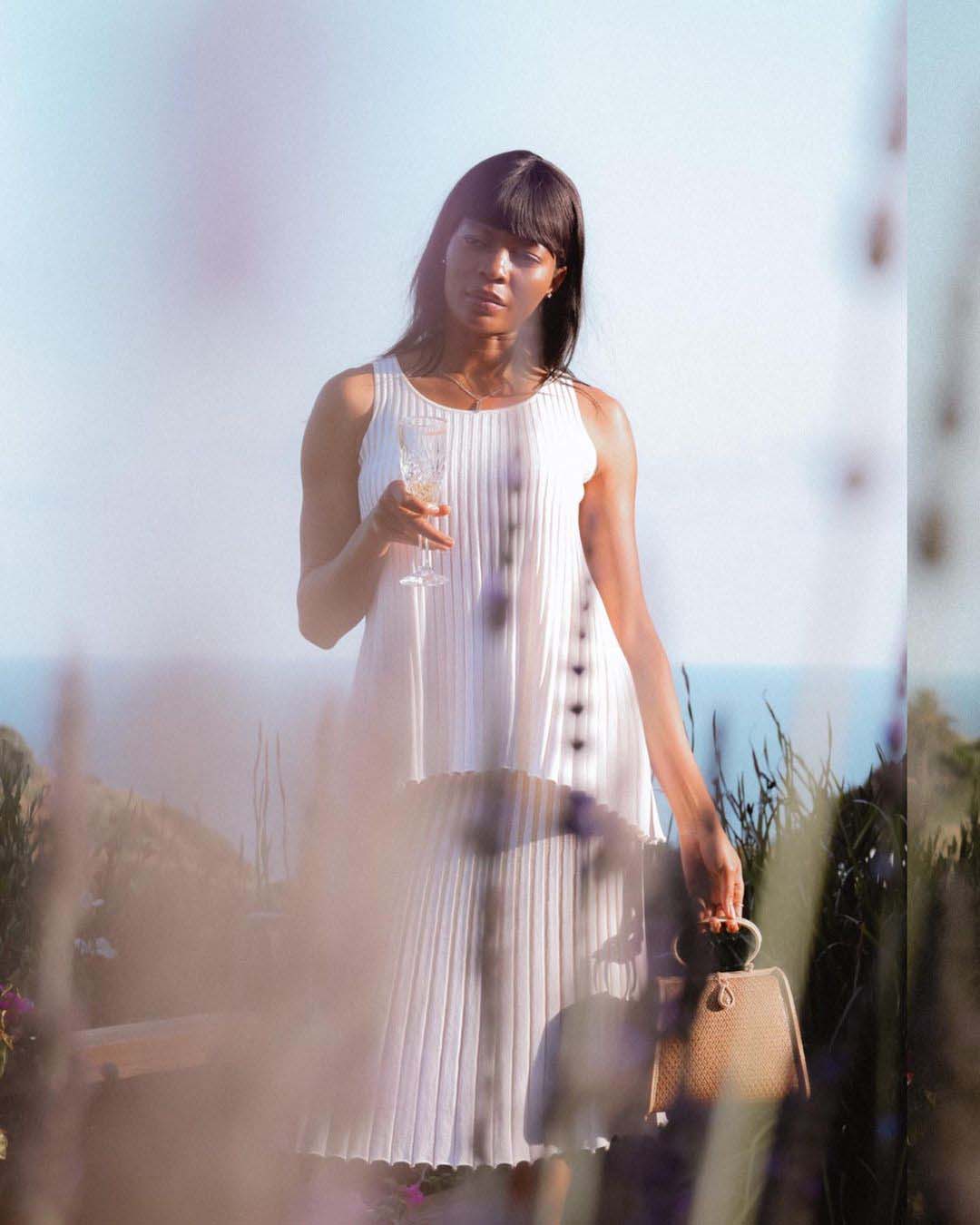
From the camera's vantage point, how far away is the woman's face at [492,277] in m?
1.19

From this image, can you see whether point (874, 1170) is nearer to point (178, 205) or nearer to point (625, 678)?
point (625, 678)

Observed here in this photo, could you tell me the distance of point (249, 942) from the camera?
1134 mm

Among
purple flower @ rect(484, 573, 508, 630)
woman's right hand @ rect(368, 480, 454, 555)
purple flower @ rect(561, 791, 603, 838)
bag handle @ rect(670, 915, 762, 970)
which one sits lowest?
bag handle @ rect(670, 915, 762, 970)

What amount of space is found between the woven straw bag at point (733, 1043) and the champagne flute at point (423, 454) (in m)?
0.53

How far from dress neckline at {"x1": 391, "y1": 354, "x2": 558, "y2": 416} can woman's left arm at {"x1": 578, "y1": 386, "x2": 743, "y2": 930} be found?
0.06 metres

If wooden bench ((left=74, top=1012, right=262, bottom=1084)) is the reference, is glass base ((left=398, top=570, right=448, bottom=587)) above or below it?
above

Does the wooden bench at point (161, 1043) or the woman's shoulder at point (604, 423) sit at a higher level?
the woman's shoulder at point (604, 423)

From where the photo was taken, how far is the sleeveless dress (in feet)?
3.70

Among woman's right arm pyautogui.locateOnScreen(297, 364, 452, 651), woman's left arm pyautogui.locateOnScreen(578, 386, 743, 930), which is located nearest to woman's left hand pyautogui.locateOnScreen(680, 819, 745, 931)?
woman's left arm pyautogui.locateOnScreen(578, 386, 743, 930)

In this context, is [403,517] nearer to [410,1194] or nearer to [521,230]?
[521,230]

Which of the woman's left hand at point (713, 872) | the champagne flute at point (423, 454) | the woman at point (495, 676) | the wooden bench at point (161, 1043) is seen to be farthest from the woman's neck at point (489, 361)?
the wooden bench at point (161, 1043)

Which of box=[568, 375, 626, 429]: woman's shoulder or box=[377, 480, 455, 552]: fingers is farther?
box=[568, 375, 626, 429]: woman's shoulder

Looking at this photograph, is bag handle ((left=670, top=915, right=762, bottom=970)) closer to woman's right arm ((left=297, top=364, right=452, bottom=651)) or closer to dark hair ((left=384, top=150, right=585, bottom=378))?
woman's right arm ((left=297, top=364, right=452, bottom=651))

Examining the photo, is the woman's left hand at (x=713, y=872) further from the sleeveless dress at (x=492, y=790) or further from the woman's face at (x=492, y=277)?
the woman's face at (x=492, y=277)
